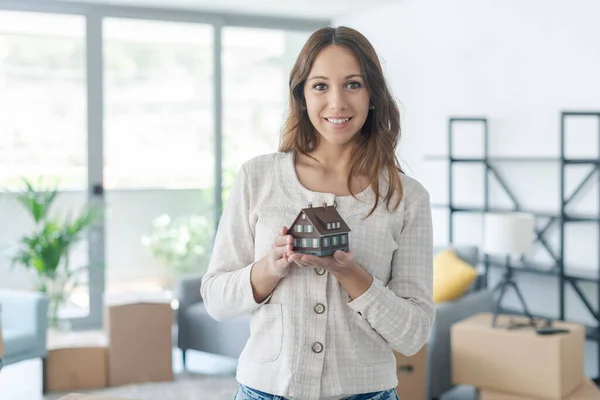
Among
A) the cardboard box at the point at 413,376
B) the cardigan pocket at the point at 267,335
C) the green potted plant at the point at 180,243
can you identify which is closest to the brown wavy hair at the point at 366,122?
the cardigan pocket at the point at 267,335

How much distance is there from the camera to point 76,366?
4.23m

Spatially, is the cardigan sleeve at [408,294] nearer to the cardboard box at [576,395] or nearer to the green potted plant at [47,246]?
the cardboard box at [576,395]

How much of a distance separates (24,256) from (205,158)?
5.43 feet

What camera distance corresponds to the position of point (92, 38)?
18.2 ft

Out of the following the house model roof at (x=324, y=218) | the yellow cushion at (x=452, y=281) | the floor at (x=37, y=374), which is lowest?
the floor at (x=37, y=374)

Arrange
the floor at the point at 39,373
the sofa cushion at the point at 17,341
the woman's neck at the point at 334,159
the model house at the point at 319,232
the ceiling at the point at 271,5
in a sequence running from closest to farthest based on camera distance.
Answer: the model house at the point at 319,232
the woman's neck at the point at 334,159
the sofa cushion at the point at 17,341
the floor at the point at 39,373
the ceiling at the point at 271,5

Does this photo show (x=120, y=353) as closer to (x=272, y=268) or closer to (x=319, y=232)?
(x=272, y=268)

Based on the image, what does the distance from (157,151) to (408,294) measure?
15.2 ft

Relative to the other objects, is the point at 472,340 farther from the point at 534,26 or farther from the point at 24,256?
the point at 24,256

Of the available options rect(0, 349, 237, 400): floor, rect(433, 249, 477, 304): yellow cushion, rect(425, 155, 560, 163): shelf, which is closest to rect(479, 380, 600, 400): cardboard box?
rect(433, 249, 477, 304): yellow cushion

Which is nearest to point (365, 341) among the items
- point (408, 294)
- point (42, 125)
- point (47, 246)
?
→ point (408, 294)

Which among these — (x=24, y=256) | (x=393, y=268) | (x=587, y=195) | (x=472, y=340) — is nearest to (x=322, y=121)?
(x=393, y=268)

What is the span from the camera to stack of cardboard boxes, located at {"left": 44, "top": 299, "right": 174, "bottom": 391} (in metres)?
4.21

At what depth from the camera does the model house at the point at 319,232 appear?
1.23m
